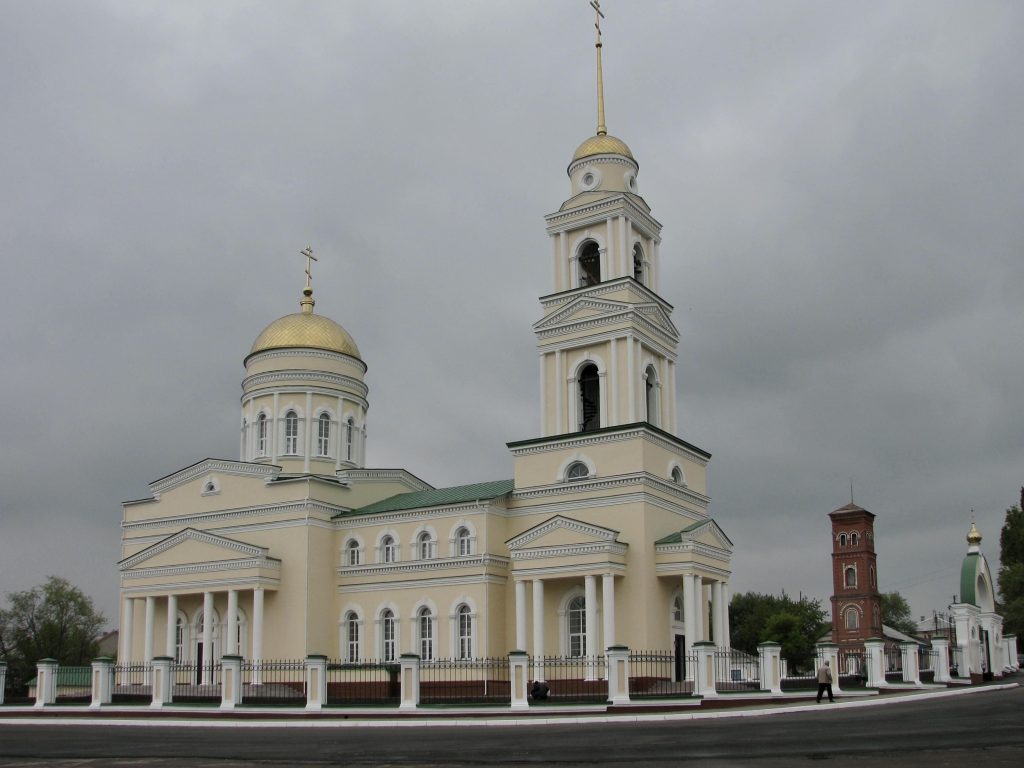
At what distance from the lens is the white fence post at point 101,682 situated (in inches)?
1154

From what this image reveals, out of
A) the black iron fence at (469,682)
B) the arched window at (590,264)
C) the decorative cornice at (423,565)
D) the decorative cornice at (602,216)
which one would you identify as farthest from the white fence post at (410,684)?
the decorative cornice at (602,216)

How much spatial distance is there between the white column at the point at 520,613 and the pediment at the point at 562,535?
1.17 metres

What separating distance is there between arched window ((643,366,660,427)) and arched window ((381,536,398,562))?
970 cm

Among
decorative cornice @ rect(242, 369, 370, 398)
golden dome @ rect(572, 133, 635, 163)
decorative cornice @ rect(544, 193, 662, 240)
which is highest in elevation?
golden dome @ rect(572, 133, 635, 163)

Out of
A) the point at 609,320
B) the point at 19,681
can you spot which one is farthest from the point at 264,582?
the point at 19,681

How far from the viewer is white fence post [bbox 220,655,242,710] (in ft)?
88.0

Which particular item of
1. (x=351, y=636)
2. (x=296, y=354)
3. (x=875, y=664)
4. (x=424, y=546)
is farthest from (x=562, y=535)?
(x=296, y=354)

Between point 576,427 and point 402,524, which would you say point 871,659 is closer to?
point 576,427

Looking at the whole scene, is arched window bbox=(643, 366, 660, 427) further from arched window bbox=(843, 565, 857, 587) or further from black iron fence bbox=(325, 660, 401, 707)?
arched window bbox=(843, 565, 857, 587)

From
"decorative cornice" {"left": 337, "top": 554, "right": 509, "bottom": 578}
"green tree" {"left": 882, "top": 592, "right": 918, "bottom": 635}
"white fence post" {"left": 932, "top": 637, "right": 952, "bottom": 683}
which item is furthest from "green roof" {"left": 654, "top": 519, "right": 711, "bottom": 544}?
"green tree" {"left": 882, "top": 592, "right": 918, "bottom": 635}

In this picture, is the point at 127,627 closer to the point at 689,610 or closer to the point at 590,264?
the point at 689,610

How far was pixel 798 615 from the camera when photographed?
Answer: 6762 cm

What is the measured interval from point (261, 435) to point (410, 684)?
2005 centimetres

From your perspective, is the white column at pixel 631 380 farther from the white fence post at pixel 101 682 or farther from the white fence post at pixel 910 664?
the white fence post at pixel 101 682
